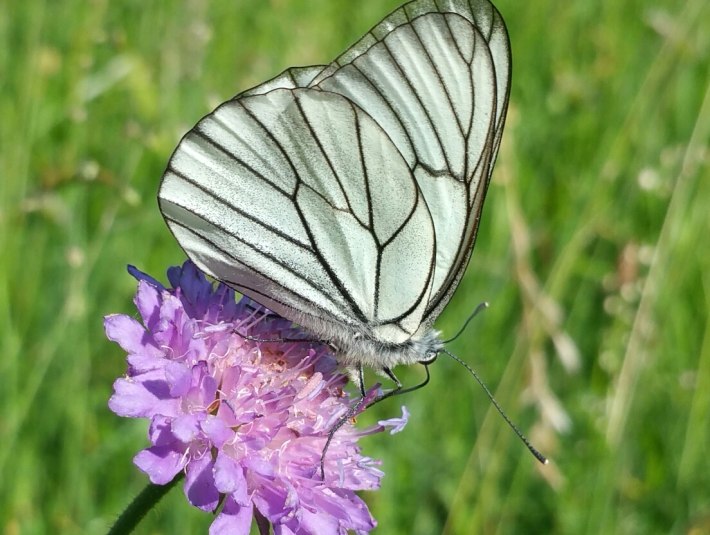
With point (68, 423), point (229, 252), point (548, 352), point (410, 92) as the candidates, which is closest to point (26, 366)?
point (68, 423)

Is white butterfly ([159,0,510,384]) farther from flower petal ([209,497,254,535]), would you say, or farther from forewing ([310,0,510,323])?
flower petal ([209,497,254,535])

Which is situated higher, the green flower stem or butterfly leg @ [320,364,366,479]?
the green flower stem

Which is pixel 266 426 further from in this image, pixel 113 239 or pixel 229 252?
pixel 113 239

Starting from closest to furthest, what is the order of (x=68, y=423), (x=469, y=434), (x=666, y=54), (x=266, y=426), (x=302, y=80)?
(x=266, y=426) → (x=302, y=80) → (x=68, y=423) → (x=666, y=54) → (x=469, y=434)

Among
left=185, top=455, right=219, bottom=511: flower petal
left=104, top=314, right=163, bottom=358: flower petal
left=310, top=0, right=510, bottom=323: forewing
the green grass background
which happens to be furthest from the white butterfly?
the green grass background

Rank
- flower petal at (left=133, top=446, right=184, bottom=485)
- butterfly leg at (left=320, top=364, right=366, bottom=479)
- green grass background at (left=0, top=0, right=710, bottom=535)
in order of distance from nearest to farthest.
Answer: flower petal at (left=133, top=446, right=184, bottom=485)
butterfly leg at (left=320, top=364, right=366, bottom=479)
green grass background at (left=0, top=0, right=710, bottom=535)

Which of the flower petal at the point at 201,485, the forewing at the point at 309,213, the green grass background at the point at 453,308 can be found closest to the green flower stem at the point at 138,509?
the flower petal at the point at 201,485
